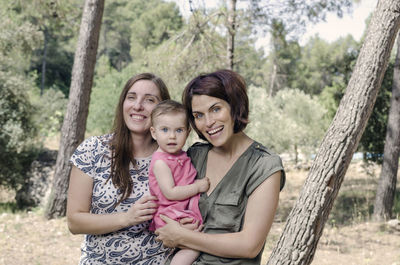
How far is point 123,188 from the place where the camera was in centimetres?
256

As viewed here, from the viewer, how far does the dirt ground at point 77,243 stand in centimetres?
615

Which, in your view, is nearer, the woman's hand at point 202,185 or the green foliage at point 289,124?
the woman's hand at point 202,185

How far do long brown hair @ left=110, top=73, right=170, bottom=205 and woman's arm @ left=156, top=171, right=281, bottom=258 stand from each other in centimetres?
67

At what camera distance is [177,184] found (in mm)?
2277

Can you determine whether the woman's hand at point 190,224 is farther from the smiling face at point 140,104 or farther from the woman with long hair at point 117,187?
the smiling face at point 140,104

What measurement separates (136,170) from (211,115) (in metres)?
0.76

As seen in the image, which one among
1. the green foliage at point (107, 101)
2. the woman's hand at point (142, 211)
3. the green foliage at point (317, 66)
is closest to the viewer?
the woman's hand at point (142, 211)

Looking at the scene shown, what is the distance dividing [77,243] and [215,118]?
17.8 feet

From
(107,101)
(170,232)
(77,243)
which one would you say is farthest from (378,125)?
(107,101)

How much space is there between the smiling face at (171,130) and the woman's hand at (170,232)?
41 centimetres

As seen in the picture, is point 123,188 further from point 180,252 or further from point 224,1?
point 224,1

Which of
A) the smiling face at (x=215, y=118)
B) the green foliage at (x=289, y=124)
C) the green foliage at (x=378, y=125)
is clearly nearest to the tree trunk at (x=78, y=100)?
the smiling face at (x=215, y=118)

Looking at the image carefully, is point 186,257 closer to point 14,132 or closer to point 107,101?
point 14,132

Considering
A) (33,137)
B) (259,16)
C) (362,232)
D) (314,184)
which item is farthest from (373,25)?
(33,137)
